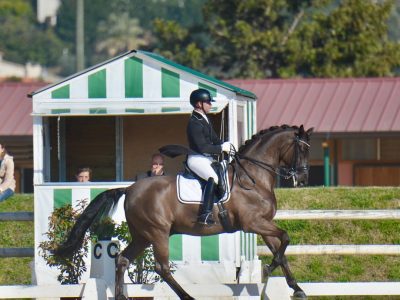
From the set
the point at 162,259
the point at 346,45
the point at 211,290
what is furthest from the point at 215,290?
the point at 346,45

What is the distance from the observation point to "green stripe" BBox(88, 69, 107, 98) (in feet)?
48.1

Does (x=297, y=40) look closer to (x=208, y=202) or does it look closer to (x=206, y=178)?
(x=206, y=178)

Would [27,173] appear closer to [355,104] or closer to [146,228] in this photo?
[355,104]

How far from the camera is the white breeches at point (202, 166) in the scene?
1246cm

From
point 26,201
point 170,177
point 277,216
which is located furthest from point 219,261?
point 26,201

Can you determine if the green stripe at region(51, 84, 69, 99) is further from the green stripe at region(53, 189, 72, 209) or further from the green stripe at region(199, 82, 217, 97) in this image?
the green stripe at region(199, 82, 217, 97)

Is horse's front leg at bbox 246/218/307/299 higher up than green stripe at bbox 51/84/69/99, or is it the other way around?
green stripe at bbox 51/84/69/99

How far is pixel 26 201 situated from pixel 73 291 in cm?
702

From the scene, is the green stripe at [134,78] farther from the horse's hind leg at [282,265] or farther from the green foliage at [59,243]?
the horse's hind leg at [282,265]

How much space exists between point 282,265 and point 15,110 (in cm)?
1629

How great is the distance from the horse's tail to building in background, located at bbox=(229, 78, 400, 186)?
598 inches

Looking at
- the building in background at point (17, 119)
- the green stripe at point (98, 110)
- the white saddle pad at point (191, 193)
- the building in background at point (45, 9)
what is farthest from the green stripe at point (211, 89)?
the building in background at point (45, 9)

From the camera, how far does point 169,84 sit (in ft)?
48.0

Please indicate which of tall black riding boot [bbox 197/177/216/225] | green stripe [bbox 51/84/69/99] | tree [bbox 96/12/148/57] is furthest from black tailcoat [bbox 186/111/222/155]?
tree [bbox 96/12/148/57]
